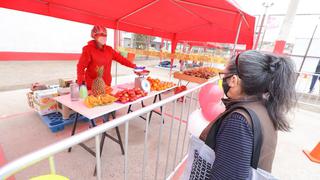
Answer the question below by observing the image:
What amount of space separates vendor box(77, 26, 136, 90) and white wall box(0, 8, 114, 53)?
8.92 m

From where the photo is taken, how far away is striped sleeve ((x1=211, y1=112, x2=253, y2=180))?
2.11 feet

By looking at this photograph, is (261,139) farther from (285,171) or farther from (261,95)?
(285,171)

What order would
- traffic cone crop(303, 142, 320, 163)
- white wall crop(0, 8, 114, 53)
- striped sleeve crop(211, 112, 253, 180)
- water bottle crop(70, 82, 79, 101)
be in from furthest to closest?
1. white wall crop(0, 8, 114, 53)
2. traffic cone crop(303, 142, 320, 163)
3. water bottle crop(70, 82, 79, 101)
4. striped sleeve crop(211, 112, 253, 180)

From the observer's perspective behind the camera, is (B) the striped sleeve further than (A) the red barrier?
No

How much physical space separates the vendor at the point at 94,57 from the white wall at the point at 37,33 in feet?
29.3

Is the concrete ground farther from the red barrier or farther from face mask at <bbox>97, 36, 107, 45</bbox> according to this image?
the red barrier

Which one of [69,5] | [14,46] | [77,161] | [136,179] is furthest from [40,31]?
[136,179]

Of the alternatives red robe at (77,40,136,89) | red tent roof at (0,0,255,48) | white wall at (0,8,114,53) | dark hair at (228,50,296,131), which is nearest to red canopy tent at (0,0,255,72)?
red tent roof at (0,0,255,48)

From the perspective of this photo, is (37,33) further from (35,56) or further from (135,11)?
(135,11)

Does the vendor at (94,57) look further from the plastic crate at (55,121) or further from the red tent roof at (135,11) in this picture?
the plastic crate at (55,121)

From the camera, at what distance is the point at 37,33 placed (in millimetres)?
8984

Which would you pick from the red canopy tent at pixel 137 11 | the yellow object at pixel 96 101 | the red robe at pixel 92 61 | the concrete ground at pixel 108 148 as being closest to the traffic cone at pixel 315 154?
the concrete ground at pixel 108 148

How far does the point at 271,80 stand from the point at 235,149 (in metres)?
0.37

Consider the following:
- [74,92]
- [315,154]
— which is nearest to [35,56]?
[74,92]
